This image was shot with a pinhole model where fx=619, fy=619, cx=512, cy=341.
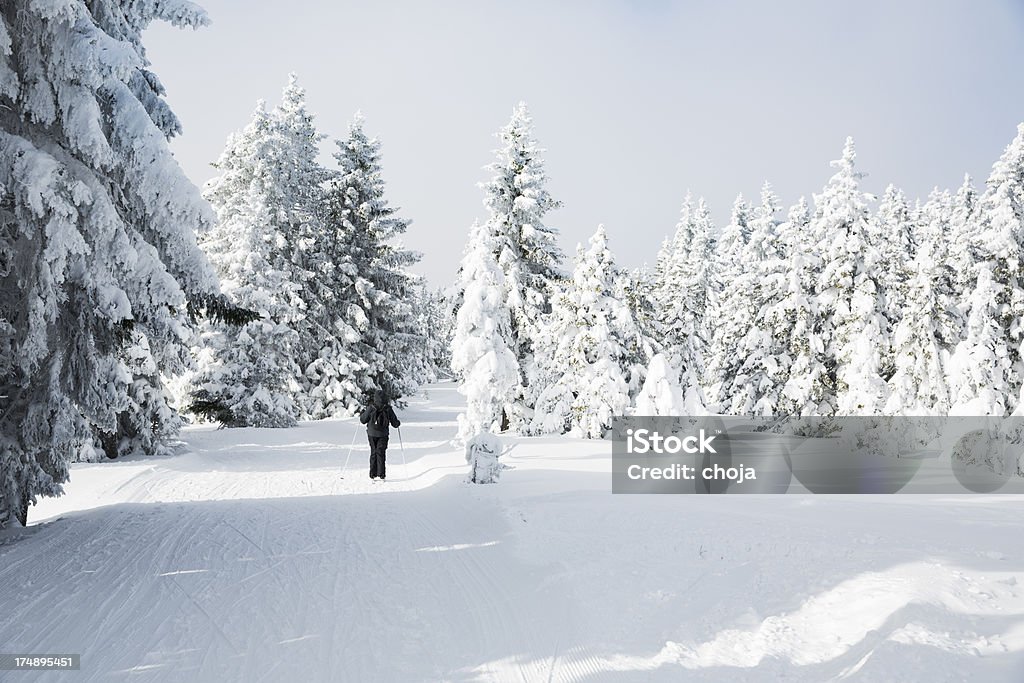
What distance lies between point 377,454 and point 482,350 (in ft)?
26.5

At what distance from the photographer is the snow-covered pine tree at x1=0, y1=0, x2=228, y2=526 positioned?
6398mm

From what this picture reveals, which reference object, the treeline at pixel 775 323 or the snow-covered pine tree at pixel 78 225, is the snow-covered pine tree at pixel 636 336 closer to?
the treeline at pixel 775 323

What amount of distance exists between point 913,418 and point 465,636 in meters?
21.5

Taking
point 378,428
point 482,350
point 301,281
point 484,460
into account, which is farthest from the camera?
point 301,281

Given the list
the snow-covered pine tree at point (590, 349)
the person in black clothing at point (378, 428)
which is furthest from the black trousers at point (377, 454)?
the snow-covered pine tree at point (590, 349)

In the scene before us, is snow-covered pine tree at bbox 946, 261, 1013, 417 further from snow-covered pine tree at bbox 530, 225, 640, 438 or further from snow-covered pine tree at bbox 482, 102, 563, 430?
snow-covered pine tree at bbox 482, 102, 563, 430

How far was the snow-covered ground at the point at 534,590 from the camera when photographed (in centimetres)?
504

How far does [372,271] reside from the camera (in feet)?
109

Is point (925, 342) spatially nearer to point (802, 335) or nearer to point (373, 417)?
point (802, 335)

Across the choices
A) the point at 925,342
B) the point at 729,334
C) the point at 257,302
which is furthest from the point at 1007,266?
the point at 257,302

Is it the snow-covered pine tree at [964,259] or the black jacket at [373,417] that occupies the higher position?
the snow-covered pine tree at [964,259]

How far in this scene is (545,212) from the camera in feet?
92.2

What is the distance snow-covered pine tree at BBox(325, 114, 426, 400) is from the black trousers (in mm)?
17550

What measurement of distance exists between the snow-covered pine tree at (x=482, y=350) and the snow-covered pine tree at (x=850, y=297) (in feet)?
43.0
